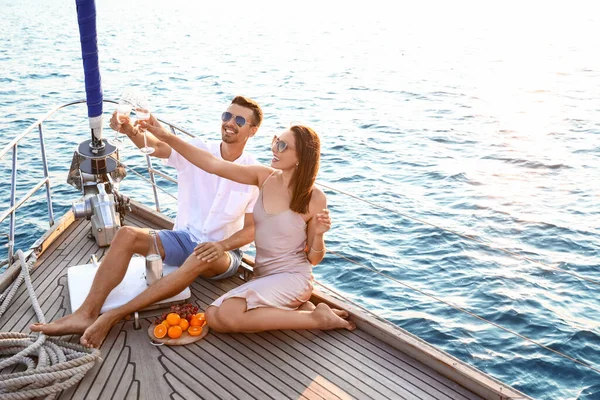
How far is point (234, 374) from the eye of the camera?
3500 mm

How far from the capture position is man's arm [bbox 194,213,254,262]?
388cm

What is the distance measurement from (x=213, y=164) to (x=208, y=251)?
504mm

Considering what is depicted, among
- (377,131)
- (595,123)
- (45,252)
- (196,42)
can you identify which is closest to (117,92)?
(377,131)

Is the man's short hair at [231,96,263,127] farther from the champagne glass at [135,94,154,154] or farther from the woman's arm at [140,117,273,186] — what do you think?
the champagne glass at [135,94,154,154]

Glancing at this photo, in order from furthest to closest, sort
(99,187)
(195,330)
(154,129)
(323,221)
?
(99,187), (195,330), (323,221), (154,129)

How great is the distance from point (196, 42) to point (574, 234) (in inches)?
741

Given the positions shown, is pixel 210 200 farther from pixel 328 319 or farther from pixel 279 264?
pixel 328 319

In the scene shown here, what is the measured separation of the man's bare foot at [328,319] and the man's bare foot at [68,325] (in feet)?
4.20

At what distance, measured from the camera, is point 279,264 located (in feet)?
12.9

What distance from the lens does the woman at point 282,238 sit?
3738mm

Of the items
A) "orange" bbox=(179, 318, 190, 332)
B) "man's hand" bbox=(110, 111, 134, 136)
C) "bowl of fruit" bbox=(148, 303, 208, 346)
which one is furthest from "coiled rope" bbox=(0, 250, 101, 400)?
"man's hand" bbox=(110, 111, 134, 136)

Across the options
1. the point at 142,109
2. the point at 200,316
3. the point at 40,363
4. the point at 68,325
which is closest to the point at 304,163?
the point at 142,109

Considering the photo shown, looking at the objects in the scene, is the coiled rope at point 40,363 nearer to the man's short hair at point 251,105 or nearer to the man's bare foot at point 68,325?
the man's bare foot at point 68,325

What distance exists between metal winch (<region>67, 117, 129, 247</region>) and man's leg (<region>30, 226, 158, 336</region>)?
0.87 m
